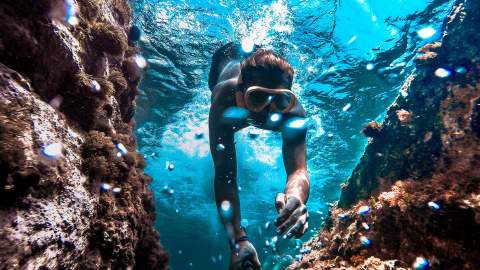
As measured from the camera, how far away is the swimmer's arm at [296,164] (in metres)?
4.10

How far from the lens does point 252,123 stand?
5.49 metres

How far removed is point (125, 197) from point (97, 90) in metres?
1.48

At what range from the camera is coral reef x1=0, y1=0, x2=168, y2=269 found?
2.02 meters

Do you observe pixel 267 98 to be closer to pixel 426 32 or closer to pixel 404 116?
pixel 404 116

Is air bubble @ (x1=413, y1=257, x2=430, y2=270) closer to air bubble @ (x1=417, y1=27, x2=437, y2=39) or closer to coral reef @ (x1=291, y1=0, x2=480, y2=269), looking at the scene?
coral reef @ (x1=291, y1=0, x2=480, y2=269)

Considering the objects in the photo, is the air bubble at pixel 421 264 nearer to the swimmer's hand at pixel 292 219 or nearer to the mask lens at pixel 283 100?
the swimmer's hand at pixel 292 219

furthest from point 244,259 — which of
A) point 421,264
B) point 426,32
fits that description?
point 426,32

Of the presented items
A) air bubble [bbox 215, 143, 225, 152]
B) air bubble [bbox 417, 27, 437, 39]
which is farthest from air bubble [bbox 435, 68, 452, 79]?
air bubble [bbox 215, 143, 225, 152]

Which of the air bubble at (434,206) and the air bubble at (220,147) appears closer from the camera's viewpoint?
the air bubble at (434,206)

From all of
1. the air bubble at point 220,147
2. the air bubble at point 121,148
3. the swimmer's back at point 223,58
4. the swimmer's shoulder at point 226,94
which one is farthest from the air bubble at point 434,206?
the swimmer's back at point 223,58

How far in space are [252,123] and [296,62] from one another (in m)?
7.29

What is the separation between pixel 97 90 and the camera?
373 centimetres

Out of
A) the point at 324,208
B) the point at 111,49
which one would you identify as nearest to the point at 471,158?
the point at 111,49

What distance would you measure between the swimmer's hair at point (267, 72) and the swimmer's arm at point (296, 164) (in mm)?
999
